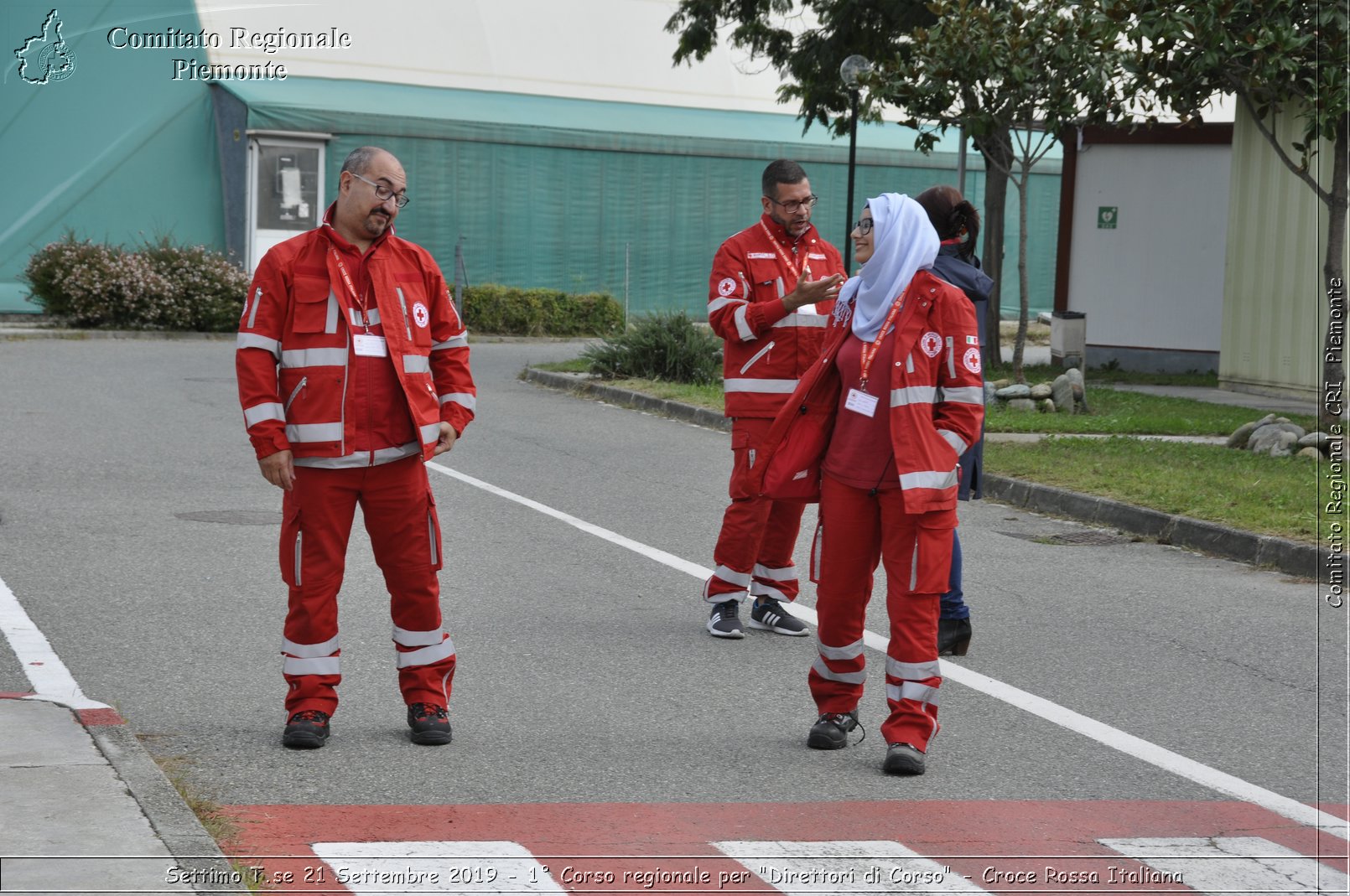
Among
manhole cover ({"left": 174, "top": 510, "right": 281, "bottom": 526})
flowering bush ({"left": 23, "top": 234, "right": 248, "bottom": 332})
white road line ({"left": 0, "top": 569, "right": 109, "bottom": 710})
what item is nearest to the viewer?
white road line ({"left": 0, "top": 569, "right": 109, "bottom": 710})

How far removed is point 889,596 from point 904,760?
0.54 m

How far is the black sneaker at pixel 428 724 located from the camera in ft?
18.9

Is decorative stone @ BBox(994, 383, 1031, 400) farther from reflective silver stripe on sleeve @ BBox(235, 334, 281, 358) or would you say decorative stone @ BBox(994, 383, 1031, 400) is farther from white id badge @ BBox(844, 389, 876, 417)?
reflective silver stripe on sleeve @ BBox(235, 334, 281, 358)

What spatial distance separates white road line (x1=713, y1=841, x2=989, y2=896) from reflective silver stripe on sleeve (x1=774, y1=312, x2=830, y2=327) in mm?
3133

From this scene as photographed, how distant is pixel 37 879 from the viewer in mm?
4051

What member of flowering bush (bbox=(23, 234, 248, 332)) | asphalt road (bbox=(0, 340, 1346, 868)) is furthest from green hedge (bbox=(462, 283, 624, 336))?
asphalt road (bbox=(0, 340, 1346, 868))

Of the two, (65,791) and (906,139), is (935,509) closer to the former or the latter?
(65,791)

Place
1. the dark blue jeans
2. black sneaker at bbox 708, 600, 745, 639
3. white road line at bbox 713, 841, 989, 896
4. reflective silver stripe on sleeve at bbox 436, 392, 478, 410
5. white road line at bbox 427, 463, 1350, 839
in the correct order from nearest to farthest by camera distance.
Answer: white road line at bbox 713, 841, 989, 896, white road line at bbox 427, 463, 1350, 839, reflective silver stripe on sleeve at bbox 436, 392, 478, 410, the dark blue jeans, black sneaker at bbox 708, 600, 745, 639

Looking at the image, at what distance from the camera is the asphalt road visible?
218 inches

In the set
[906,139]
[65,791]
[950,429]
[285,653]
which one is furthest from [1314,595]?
[906,139]

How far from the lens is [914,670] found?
18.5 feet

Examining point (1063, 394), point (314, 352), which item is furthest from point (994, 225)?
point (314, 352)

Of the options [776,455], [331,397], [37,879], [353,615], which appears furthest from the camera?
[353,615]

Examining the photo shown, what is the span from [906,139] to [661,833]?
32.5m
